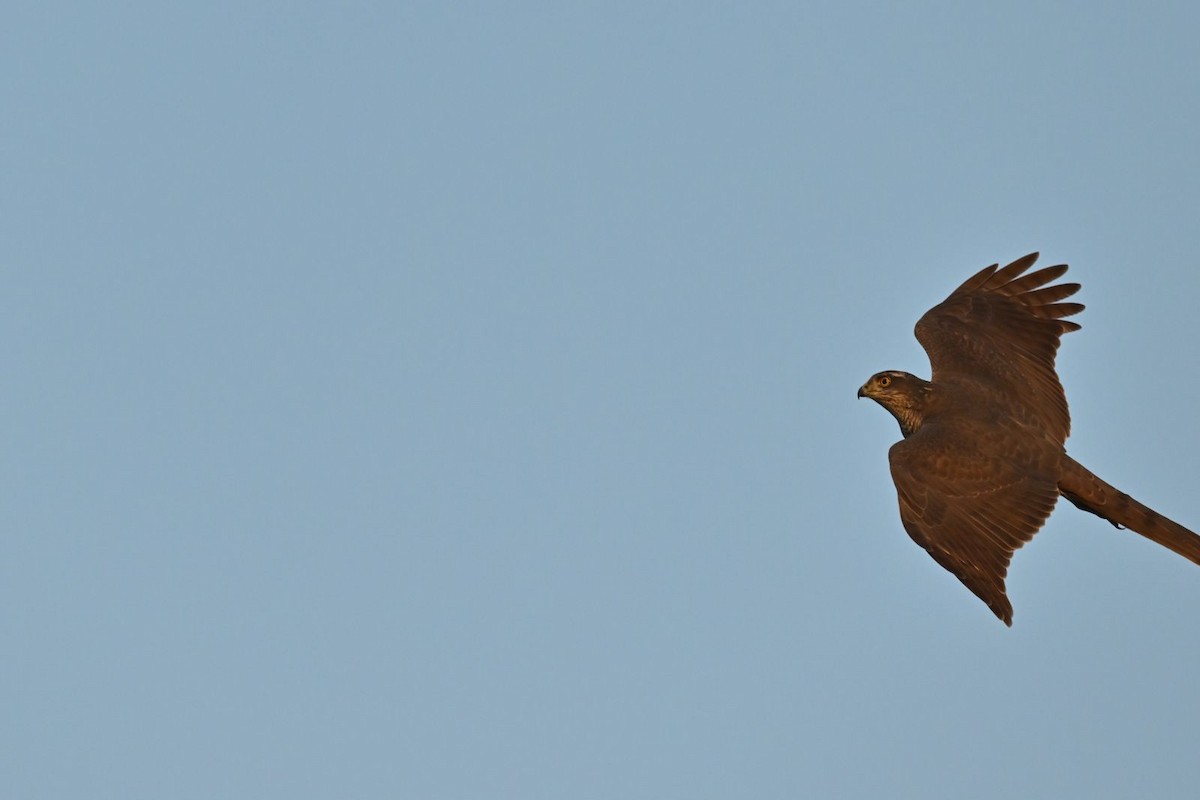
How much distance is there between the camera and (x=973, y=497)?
17562 mm

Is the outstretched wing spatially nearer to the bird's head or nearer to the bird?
the bird

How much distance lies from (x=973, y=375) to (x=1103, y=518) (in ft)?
7.36

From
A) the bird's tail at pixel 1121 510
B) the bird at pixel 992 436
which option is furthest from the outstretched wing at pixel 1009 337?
the bird's tail at pixel 1121 510

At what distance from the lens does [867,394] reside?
64.7ft

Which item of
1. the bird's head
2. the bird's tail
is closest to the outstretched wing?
the bird's head

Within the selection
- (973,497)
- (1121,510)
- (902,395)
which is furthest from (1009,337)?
(973,497)

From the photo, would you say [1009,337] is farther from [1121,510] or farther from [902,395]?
[1121,510]

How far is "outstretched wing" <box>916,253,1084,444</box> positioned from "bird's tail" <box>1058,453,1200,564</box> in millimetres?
1191

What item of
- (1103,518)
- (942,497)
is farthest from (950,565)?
(1103,518)

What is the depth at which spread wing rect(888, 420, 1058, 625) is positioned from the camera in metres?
17.1

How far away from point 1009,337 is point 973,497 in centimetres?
332

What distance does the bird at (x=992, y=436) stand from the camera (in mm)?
17344

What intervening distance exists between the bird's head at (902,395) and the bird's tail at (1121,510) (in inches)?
67.1

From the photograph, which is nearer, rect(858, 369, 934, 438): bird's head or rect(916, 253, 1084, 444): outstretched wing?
rect(858, 369, 934, 438): bird's head
